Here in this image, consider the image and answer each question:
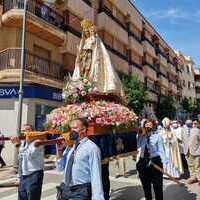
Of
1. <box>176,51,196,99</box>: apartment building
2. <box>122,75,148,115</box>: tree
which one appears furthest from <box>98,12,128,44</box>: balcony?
<box>176,51,196,99</box>: apartment building

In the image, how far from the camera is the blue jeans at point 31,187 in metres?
6.18

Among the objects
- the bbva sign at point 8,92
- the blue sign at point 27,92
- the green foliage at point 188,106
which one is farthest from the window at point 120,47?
the green foliage at point 188,106

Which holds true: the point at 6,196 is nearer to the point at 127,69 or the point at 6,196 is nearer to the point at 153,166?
the point at 153,166

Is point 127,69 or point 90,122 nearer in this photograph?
point 90,122

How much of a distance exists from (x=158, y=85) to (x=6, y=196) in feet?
153

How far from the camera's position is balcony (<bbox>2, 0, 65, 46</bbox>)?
21.0 metres

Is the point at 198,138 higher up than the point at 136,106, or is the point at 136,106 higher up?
the point at 136,106

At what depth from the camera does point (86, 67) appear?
852 cm

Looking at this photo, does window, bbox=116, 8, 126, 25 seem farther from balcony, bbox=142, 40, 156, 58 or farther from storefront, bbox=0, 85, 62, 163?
storefront, bbox=0, 85, 62, 163

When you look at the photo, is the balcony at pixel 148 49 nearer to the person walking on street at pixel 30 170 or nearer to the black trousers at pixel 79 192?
the person walking on street at pixel 30 170

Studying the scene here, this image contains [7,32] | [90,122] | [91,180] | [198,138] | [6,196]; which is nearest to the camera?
[91,180]

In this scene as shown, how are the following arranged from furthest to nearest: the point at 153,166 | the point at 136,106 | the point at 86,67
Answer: the point at 136,106 → the point at 86,67 → the point at 153,166

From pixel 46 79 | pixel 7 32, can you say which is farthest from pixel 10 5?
pixel 46 79

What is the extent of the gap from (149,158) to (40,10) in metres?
16.6
